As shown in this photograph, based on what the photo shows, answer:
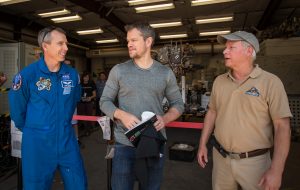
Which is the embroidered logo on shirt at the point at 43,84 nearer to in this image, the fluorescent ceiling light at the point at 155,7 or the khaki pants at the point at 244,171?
the khaki pants at the point at 244,171

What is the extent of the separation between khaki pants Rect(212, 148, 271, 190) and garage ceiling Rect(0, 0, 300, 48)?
5620 mm

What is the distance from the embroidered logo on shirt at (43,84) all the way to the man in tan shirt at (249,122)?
114 centimetres

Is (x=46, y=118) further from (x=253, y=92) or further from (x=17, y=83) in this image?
(x=253, y=92)

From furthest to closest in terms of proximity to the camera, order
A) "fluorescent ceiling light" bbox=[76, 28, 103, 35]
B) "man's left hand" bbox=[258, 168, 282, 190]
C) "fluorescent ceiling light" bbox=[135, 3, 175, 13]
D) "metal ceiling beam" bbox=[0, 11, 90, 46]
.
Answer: "fluorescent ceiling light" bbox=[76, 28, 103, 35], "metal ceiling beam" bbox=[0, 11, 90, 46], "fluorescent ceiling light" bbox=[135, 3, 175, 13], "man's left hand" bbox=[258, 168, 282, 190]

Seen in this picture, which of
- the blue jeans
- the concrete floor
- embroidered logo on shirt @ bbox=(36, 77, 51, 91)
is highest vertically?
embroidered logo on shirt @ bbox=(36, 77, 51, 91)

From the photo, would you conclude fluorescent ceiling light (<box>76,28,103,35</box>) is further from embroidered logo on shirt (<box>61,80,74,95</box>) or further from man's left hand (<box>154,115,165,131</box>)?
man's left hand (<box>154,115,165,131</box>)

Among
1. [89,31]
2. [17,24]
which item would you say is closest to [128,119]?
[17,24]

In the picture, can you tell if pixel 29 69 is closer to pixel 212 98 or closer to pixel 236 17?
pixel 212 98

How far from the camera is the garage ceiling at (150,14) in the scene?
6695mm

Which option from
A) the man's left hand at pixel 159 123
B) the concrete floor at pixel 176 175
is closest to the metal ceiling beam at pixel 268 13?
the concrete floor at pixel 176 175

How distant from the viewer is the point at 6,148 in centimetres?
364

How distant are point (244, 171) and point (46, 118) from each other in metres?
1.29

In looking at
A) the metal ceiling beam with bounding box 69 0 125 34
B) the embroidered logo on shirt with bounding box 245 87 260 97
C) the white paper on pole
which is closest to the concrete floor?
the white paper on pole

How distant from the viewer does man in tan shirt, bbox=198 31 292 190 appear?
1.36 metres
